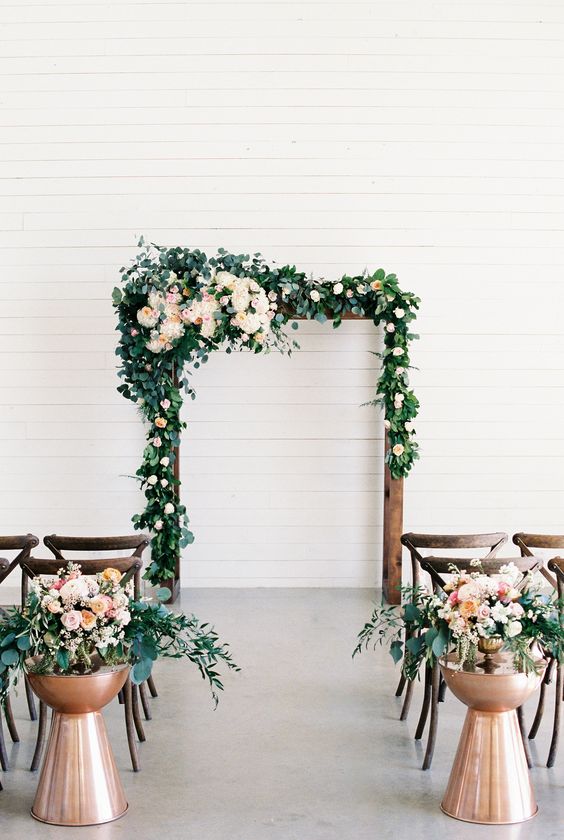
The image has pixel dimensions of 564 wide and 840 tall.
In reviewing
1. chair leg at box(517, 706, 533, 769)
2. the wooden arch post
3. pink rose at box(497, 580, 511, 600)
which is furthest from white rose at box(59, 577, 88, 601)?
the wooden arch post

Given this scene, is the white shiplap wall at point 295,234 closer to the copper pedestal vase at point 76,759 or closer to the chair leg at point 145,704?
the chair leg at point 145,704

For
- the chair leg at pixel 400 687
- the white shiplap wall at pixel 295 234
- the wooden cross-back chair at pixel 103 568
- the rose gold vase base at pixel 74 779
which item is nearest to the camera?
the rose gold vase base at pixel 74 779

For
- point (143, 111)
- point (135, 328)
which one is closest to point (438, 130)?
point (143, 111)

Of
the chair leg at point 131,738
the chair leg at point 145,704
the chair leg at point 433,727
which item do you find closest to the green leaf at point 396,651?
the chair leg at point 433,727

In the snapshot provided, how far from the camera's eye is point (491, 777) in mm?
3463

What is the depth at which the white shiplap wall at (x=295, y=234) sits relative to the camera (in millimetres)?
7172

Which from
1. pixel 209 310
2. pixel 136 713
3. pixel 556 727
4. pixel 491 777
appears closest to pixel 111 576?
pixel 136 713

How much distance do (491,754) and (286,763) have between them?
968mm

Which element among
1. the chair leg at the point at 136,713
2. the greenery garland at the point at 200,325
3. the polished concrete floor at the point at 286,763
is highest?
the greenery garland at the point at 200,325

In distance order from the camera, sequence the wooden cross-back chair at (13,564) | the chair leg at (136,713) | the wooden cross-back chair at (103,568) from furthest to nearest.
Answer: the chair leg at (136,713) → the wooden cross-back chair at (13,564) → the wooden cross-back chair at (103,568)

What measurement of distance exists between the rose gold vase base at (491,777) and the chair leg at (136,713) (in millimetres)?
1473

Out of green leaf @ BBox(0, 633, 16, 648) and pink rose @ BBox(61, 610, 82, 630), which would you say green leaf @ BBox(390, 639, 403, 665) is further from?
green leaf @ BBox(0, 633, 16, 648)

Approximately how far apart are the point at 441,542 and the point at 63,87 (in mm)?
4796

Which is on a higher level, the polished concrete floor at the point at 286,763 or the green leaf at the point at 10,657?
the green leaf at the point at 10,657
